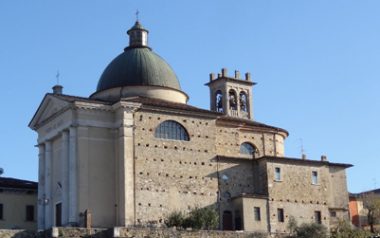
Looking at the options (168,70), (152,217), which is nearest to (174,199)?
(152,217)

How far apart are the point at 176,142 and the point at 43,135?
32.9 feet

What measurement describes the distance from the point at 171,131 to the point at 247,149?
28.0 ft

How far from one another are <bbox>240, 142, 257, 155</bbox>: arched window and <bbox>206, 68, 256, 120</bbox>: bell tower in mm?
4190

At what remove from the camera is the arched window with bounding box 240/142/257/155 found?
2484 inches

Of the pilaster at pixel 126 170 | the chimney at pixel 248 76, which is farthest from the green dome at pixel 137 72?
the chimney at pixel 248 76

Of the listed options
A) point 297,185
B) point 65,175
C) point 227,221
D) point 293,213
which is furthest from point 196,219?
point 297,185

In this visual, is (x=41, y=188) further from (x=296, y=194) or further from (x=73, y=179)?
(x=296, y=194)

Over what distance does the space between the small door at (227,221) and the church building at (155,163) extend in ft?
0.24

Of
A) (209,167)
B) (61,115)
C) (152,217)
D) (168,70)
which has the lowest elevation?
(152,217)

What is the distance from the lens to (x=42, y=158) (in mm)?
59875

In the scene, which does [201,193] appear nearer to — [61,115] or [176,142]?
[176,142]

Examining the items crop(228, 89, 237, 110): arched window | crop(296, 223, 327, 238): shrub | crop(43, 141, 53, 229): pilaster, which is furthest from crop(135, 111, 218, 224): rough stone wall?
crop(228, 89, 237, 110): arched window

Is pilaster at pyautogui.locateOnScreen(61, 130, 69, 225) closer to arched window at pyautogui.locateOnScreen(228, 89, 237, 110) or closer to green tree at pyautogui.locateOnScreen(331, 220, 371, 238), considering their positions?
arched window at pyautogui.locateOnScreen(228, 89, 237, 110)

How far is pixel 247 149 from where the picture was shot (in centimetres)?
6347
